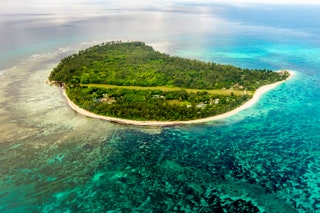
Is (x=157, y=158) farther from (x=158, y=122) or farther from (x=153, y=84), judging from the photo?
(x=153, y=84)

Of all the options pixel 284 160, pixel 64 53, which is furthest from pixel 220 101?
pixel 64 53

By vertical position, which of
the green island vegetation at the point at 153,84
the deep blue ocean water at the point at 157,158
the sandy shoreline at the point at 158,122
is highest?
the green island vegetation at the point at 153,84

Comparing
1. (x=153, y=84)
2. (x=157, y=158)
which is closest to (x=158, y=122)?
(x=157, y=158)

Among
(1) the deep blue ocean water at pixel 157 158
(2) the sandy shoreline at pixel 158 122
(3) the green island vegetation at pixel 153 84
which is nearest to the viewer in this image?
(1) the deep blue ocean water at pixel 157 158

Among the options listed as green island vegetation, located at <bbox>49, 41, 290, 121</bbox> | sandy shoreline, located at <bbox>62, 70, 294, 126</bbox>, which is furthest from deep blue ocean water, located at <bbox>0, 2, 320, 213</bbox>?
green island vegetation, located at <bbox>49, 41, 290, 121</bbox>

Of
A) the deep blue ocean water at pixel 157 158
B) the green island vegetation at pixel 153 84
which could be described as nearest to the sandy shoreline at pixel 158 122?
the green island vegetation at pixel 153 84

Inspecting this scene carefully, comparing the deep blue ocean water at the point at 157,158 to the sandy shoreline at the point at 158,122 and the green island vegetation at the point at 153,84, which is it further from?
the green island vegetation at the point at 153,84

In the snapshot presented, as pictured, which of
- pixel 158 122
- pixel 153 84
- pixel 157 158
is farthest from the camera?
pixel 153 84

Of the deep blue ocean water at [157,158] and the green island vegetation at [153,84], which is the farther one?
the green island vegetation at [153,84]

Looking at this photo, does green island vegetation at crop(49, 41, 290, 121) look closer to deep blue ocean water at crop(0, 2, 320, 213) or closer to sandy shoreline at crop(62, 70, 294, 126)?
sandy shoreline at crop(62, 70, 294, 126)
